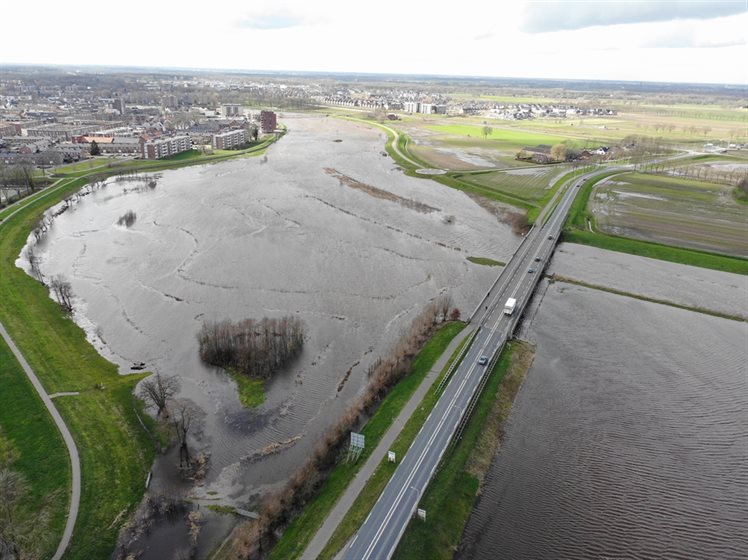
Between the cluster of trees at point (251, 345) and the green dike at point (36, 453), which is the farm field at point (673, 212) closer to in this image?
the cluster of trees at point (251, 345)

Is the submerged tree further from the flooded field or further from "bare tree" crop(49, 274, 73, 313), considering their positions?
the flooded field

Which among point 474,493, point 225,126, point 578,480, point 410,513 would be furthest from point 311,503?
point 225,126

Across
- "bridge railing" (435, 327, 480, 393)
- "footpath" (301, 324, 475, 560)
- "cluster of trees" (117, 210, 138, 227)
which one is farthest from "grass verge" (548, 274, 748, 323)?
"cluster of trees" (117, 210, 138, 227)

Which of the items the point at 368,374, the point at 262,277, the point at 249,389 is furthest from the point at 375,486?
the point at 262,277

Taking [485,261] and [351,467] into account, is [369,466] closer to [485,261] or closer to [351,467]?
[351,467]

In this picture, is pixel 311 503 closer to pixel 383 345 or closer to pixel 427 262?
pixel 383 345
